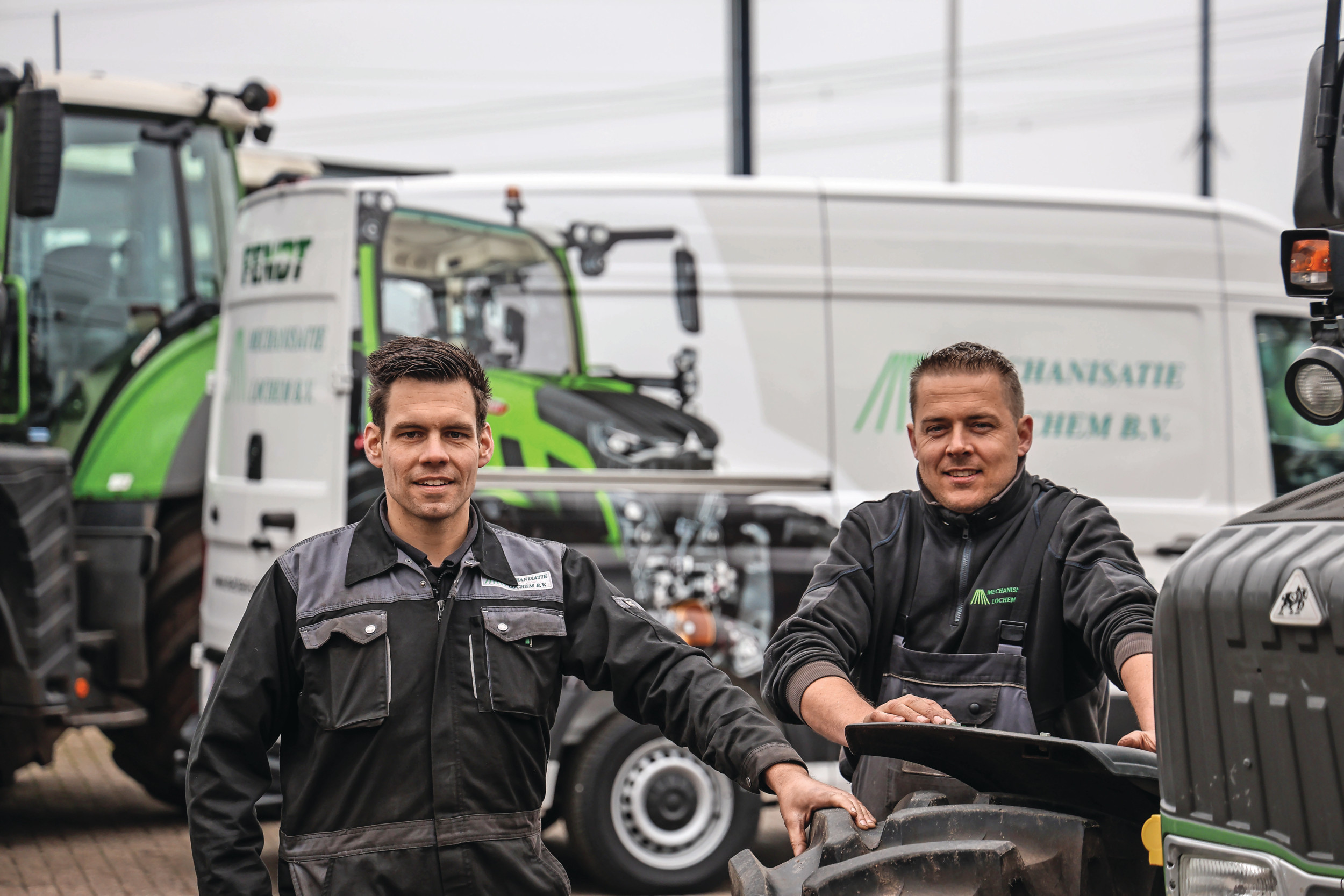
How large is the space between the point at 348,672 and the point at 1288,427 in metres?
4.92

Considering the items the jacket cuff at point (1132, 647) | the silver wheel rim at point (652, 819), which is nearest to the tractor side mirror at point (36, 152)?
the silver wheel rim at point (652, 819)

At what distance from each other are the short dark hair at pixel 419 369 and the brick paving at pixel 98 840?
3406mm

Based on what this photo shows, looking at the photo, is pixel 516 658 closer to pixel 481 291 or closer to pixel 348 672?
pixel 348 672

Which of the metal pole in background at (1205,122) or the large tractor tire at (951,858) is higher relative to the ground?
the metal pole in background at (1205,122)

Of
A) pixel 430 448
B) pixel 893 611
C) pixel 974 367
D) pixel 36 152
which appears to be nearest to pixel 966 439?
pixel 974 367

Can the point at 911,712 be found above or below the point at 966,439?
below

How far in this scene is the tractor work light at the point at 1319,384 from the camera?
268 centimetres

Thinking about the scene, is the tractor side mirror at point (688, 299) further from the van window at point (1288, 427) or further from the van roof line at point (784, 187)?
the van window at point (1288, 427)

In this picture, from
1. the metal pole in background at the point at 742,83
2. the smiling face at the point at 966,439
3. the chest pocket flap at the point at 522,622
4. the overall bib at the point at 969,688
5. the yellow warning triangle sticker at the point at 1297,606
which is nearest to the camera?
the yellow warning triangle sticker at the point at 1297,606

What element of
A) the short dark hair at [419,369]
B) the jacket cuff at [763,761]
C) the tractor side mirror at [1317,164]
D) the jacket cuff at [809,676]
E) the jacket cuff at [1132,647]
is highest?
the tractor side mirror at [1317,164]

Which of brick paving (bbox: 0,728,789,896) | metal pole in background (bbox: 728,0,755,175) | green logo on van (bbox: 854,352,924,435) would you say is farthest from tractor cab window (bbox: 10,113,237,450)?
metal pole in background (bbox: 728,0,755,175)

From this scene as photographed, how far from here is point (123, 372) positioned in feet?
24.5

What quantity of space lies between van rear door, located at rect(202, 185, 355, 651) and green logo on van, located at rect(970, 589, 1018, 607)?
3.50 metres

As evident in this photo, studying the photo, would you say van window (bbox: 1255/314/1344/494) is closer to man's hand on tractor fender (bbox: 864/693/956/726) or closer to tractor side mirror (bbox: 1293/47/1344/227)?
tractor side mirror (bbox: 1293/47/1344/227)
